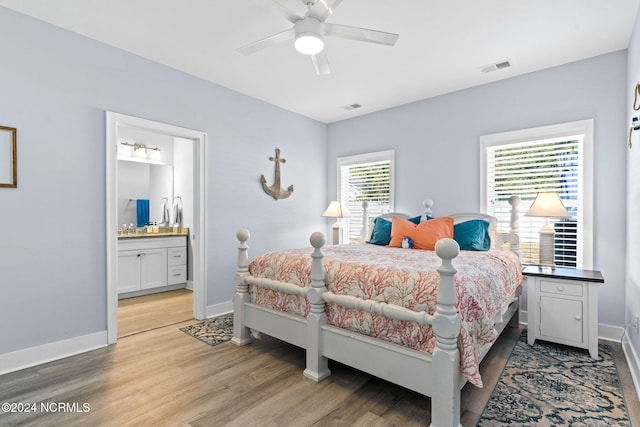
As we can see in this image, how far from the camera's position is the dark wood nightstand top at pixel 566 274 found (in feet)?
8.87

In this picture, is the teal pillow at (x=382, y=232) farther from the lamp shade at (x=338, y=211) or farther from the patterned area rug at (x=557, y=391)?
the patterned area rug at (x=557, y=391)

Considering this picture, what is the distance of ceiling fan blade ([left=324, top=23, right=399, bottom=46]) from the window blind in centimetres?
Result: 220

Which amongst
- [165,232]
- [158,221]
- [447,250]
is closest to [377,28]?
[447,250]

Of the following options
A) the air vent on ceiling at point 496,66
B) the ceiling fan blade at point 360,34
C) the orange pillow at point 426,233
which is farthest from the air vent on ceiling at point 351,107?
the ceiling fan blade at point 360,34

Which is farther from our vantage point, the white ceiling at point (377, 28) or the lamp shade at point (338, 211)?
the lamp shade at point (338, 211)

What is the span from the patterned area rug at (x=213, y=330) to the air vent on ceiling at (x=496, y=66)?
12.4 feet

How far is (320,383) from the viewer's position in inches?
90.7

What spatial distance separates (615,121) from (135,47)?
4.56 meters

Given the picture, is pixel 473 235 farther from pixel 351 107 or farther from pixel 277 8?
pixel 277 8

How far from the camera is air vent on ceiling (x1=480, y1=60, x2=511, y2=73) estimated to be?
3369mm

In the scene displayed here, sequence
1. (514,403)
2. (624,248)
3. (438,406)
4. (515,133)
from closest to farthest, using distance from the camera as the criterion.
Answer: (438,406)
(514,403)
(624,248)
(515,133)

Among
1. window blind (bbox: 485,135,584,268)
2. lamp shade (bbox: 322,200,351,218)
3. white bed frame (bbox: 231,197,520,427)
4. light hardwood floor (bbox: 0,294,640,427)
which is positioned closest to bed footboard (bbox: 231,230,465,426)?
white bed frame (bbox: 231,197,520,427)

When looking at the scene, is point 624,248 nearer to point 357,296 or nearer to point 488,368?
point 488,368

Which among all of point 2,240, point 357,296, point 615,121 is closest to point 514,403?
point 357,296
